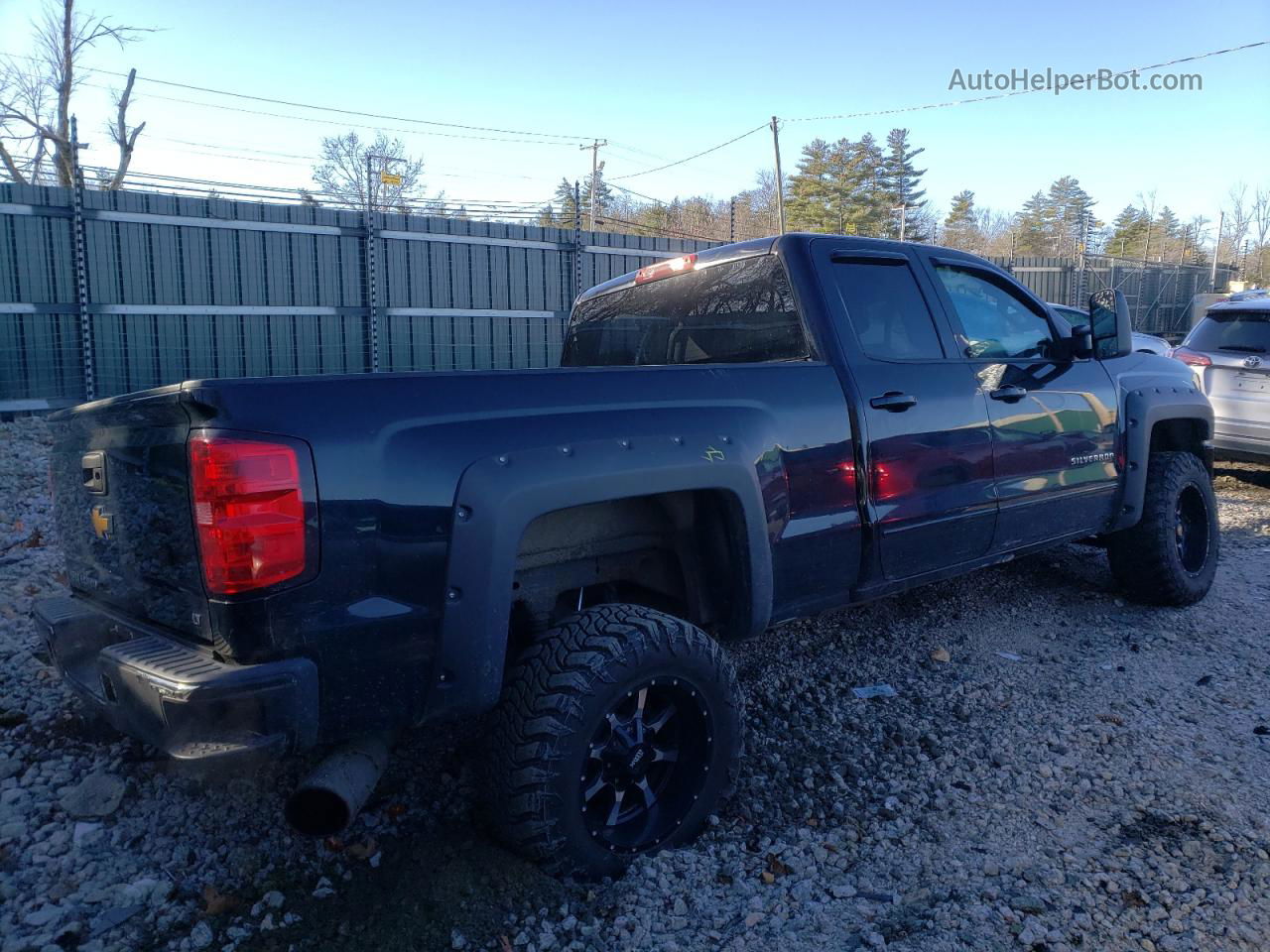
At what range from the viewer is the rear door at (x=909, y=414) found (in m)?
3.21

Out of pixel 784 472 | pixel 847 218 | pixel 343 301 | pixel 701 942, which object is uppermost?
pixel 847 218

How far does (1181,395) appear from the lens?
474cm

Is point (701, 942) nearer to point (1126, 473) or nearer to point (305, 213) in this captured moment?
point (1126, 473)

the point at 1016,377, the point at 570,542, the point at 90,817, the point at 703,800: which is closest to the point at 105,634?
the point at 90,817

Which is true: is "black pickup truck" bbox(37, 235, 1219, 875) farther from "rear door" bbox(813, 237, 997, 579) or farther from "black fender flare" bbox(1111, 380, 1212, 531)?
"black fender flare" bbox(1111, 380, 1212, 531)

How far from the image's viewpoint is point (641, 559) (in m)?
2.95

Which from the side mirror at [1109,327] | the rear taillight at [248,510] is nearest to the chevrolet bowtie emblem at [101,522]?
the rear taillight at [248,510]

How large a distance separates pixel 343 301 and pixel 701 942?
10.9 meters

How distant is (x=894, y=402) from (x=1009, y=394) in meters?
0.80

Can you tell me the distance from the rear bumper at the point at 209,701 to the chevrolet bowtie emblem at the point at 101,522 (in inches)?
17.5

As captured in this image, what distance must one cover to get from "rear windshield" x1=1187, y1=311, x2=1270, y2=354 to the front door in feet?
16.2

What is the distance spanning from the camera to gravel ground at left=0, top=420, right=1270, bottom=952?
7.53 feet

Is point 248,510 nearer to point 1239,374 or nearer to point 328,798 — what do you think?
point 328,798

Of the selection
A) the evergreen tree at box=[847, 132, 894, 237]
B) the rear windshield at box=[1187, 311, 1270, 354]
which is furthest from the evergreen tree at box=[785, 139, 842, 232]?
the rear windshield at box=[1187, 311, 1270, 354]
